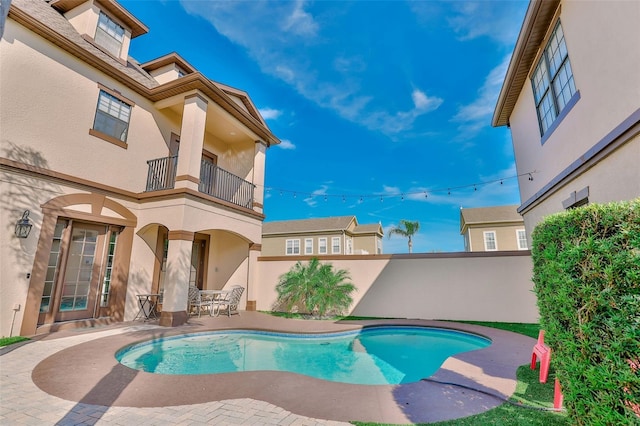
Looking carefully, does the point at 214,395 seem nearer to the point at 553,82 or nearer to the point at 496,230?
the point at 553,82

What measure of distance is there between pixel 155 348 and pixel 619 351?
7.69 metres

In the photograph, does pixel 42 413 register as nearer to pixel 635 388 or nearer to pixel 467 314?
pixel 635 388

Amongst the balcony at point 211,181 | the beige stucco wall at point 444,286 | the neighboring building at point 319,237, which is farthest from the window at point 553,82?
the neighboring building at point 319,237

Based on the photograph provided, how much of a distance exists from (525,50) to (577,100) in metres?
2.47

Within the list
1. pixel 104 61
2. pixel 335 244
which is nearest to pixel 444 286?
pixel 104 61

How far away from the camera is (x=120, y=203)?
8.70 metres

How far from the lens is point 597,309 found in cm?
190

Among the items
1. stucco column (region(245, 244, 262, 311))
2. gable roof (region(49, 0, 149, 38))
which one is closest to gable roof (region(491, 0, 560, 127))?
stucco column (region(245, 244, 262, 311))

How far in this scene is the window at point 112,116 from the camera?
8.41 m

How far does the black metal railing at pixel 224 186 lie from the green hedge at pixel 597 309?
388 inches

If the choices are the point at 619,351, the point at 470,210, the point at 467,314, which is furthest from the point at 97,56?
the point at 470,210

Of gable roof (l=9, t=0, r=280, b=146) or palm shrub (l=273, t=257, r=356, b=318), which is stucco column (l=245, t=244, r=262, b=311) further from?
gable roof (l=9, t=0, r=280, b=146)

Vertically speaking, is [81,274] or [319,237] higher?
[319,237]

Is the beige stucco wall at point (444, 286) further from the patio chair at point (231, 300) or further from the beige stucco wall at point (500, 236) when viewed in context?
the beige stucco wall at point (500, 236)
